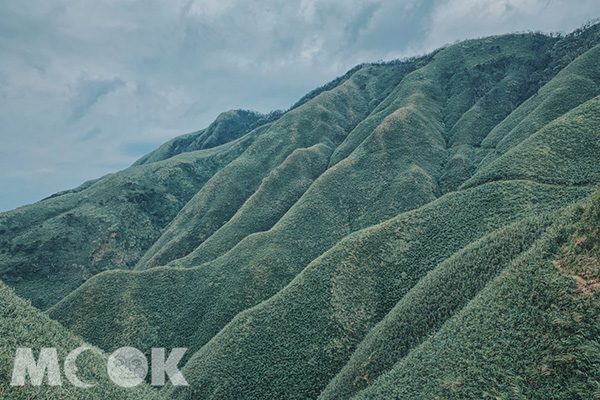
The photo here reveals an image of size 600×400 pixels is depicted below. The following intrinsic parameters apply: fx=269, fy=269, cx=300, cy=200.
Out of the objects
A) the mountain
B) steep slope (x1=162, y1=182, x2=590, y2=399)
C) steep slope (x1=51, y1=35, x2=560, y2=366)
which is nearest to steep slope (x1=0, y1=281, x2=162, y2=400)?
the mountain

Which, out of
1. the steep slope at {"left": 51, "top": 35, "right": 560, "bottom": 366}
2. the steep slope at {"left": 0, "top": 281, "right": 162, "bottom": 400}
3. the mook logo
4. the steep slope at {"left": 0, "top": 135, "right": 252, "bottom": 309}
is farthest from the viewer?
the steep slope at {"left": 0, "top": 135, "right": 252, "bottom": 309}

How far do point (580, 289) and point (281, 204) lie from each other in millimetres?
66782

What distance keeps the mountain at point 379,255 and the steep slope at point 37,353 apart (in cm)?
28

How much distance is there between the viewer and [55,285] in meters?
76.9

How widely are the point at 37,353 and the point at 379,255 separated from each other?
3432 centimetres

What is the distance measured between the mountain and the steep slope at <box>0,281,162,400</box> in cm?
28

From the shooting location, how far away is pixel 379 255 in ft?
122

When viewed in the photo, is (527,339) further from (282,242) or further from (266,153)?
(266,153)

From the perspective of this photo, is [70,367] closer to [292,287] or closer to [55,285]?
[292,287]

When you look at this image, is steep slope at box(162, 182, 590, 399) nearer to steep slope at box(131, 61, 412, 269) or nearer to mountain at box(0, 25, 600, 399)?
mountain at box(0, 25, 600, 399)

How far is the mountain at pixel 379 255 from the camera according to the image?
53.8 feet

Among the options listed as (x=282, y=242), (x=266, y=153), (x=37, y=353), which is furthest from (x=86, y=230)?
(x=37, y=353)

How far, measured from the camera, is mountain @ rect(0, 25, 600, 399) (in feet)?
53.8

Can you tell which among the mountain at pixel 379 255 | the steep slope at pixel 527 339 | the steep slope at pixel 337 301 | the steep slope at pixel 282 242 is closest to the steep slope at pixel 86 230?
the mountain at pixel 379 255
